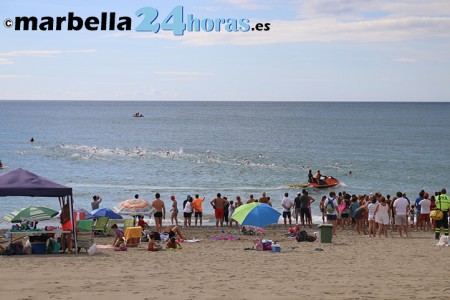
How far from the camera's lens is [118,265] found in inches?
504

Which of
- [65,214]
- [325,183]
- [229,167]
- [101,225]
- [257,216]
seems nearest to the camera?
[65,214]

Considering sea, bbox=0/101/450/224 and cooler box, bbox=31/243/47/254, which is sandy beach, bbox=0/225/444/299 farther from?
sea, bbox=0/101/450/224

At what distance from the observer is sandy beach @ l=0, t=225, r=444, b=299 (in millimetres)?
10180

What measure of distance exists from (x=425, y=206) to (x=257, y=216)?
717 centimetres

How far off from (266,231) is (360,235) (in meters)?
2.85

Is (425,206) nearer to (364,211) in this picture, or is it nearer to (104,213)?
(364,211)

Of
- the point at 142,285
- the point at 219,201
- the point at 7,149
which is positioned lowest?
the point at 142,285

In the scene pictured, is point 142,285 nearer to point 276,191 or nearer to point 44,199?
point 44,199

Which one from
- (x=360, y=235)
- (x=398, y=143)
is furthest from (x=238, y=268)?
(x=398, y=143)

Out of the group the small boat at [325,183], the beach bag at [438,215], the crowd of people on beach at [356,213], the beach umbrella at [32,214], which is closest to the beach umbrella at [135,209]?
the crowd of people on beach at [356,213]

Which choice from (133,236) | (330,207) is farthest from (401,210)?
(133,236)

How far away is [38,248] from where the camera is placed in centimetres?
1441

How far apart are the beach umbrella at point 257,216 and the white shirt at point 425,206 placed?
6.72 meters

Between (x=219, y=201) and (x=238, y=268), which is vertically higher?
(x=219, y=201)
